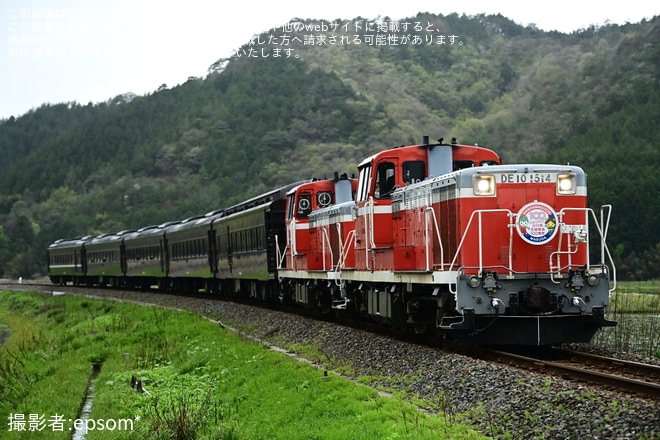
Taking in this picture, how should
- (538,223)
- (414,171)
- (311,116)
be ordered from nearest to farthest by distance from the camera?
(538,223) < (414,171) < (311,116)

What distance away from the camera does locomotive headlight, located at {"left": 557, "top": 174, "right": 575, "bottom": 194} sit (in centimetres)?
1447

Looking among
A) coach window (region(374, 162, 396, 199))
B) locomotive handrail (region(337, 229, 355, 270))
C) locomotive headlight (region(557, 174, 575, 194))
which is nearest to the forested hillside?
locomotive handrail (region(337, 229, 355, 270))

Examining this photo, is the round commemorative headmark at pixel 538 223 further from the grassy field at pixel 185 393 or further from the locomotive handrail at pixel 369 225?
the locomotive handrail at pixel 369 225

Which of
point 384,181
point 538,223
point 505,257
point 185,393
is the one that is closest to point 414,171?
point 384,181

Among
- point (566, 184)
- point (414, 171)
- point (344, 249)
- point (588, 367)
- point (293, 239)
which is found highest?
point (414, 171)

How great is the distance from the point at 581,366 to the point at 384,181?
610cm

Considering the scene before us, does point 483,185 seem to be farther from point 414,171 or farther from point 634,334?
point 634,334

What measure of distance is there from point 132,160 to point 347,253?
13764 centimetres

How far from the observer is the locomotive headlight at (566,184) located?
14469 mm

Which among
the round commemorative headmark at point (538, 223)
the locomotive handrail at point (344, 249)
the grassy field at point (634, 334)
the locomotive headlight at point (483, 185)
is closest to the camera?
the round commemorative headmark at point (538, 223)

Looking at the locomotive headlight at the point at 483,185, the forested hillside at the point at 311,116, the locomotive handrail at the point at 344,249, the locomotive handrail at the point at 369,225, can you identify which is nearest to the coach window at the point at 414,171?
the locomotive handrail at the point at 369,225

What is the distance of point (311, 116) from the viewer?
14238 centimetres

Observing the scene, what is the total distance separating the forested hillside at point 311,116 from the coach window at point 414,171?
66955mm

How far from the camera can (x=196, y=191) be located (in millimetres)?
136125
